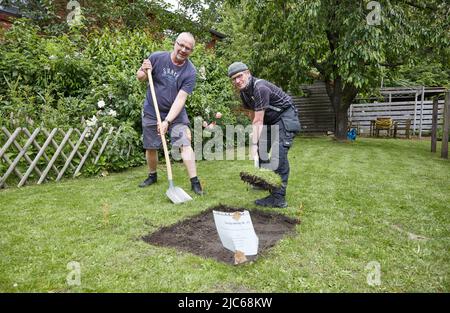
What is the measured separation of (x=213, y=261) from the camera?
8.09ft

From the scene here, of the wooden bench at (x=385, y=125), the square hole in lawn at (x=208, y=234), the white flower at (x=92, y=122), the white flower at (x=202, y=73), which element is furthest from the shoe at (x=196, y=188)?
the wooden bench at (x=385, y=125)

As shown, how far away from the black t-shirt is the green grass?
1034mm

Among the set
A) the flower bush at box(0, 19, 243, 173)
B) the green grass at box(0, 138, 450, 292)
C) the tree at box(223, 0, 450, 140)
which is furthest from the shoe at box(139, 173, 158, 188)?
the tree at box(223, 0, 450, 140)

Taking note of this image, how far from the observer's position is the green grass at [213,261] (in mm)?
2215

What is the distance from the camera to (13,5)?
10.8m

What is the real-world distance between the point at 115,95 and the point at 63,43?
1.77 meters

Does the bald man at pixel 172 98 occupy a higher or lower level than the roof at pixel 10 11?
lower

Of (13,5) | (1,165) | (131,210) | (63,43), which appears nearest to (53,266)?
(131,210)

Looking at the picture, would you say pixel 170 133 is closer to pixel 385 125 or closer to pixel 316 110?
pixel 385 125

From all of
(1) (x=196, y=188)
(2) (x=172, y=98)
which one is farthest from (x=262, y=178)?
(2) (x=172, y=98)

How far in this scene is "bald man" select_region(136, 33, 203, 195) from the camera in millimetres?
4281

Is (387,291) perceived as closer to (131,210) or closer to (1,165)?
(131,210)

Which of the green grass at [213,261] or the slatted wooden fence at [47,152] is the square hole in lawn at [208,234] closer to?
the green grass at [213,261]

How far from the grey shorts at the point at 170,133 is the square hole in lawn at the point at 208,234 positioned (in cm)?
113
